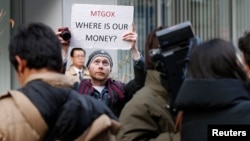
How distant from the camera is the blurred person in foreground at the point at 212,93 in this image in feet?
11.3

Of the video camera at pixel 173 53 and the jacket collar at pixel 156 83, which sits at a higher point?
the video camera at pixel 173 53

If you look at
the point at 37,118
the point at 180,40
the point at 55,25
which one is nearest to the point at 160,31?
the point at 180,40

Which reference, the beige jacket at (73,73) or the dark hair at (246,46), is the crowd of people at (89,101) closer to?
the dark hair at (246,46)

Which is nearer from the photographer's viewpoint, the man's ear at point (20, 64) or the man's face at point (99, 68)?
the man's ear at point (20, 64)

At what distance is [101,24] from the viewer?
21.9 ft

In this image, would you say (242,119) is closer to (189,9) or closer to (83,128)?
(83,128)

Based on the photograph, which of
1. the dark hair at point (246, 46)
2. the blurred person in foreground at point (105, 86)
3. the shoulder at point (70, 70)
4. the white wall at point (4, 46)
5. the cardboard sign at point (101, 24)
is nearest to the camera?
the dark hair at point (246, 46)

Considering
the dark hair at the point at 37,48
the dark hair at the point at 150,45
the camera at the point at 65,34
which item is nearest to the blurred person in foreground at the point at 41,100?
the dark hair at the point at 37,48

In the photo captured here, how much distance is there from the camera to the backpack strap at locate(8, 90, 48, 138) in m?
3.20

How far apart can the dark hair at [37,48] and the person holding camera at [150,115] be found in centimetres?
69

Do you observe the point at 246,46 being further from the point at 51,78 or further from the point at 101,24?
the point at 101,24

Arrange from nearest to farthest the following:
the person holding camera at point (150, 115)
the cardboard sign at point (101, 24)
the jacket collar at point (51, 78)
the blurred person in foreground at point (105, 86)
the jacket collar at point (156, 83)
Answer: the jacket collar at point (51, 78), the person holding camera at point (150, 115), the jacket collar at point (156, 83), the blurred person in foreground at point (105, 86), the cardboard sign at point (101, 24)

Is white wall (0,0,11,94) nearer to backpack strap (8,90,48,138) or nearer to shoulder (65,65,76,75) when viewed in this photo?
shoulder (65,65,76,75)

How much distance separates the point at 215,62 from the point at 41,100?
0.94 metres
